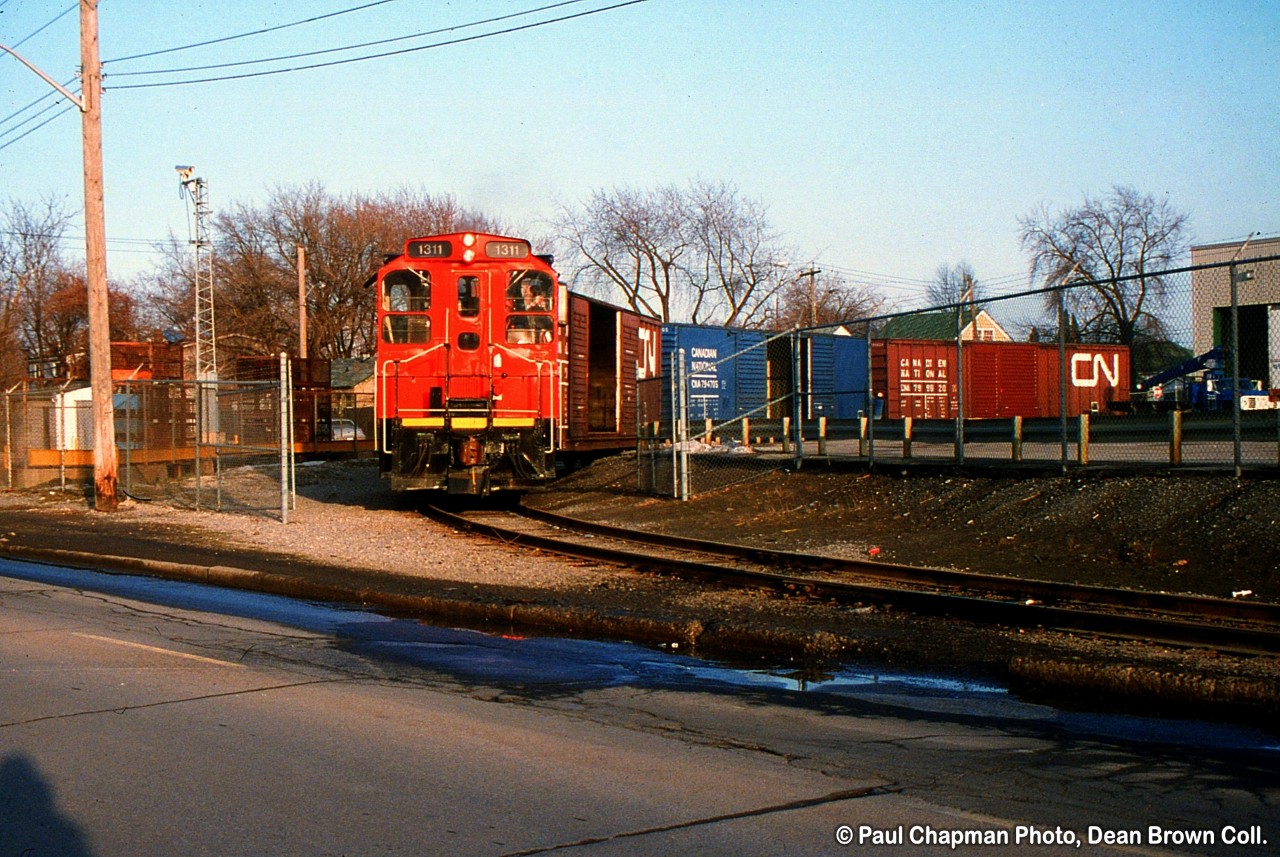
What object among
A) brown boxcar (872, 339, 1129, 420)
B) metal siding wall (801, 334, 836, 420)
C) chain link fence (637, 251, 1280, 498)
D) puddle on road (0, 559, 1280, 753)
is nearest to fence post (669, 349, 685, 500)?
chain link fence (637, 251, 1280, 498)

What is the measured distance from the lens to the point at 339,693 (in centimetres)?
719

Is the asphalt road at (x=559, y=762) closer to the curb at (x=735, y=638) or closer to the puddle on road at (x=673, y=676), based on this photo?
the puddle on road at (x=673, y=676)

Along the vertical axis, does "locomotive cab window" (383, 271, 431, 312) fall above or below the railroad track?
above

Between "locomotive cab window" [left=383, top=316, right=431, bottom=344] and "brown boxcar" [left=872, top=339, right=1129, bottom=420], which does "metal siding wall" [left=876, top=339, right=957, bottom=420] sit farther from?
"locomotive cab window" [left=383, top=316, right=431, bottom=344]

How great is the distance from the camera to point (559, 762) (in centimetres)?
558

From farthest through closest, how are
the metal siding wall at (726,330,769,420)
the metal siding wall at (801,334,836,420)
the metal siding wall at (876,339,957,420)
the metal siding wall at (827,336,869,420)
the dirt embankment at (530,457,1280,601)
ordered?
the metal siding wall at (827,336,869,420) → the metal siding wall at (801,334,836,420) → the metal siding wall at (876,339,957,420) → the metal siding wall at (726,330,769,420) → the dirt embankment at (530,457,1280,601)

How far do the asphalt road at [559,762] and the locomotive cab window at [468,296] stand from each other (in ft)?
34.6

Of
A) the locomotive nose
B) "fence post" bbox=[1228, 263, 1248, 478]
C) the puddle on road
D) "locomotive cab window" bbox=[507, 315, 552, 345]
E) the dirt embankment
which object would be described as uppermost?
"locomotive cab window" bbox=[507, 315, 552, 345]

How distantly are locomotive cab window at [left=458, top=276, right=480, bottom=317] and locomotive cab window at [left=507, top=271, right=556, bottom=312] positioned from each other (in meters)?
0.54

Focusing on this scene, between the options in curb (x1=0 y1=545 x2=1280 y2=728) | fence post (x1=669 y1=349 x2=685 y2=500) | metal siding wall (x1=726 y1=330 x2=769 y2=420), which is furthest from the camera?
metal siding wall (x1=726 y1=330 x2=769 y2=420)

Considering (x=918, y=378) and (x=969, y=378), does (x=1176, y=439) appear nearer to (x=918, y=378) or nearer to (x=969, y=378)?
(x=969, y=378)

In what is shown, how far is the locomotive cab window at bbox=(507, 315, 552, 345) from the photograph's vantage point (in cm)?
1856

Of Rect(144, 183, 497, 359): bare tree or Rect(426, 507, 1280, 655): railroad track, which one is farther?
Rect(144, 183, 497, 359): bare tree

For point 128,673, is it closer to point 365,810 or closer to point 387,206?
point 365,810
